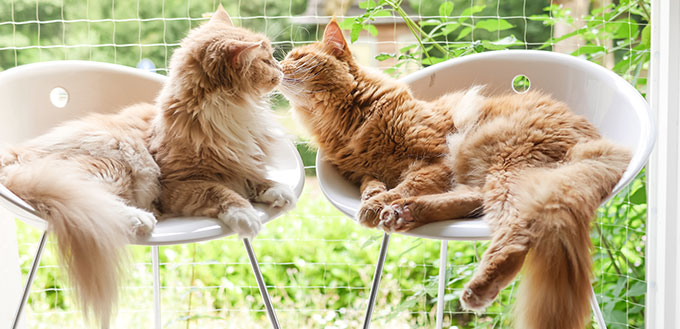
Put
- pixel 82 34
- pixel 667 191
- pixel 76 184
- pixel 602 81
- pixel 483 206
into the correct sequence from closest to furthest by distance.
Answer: pixel 76 184 → pixel 483 206 → pixel 602 81 → pixel 667 191 → pixel 82 34

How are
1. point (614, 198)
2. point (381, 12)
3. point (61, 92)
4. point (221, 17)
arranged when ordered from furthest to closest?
1. point (614, 198)
2. point (381, 12)
3. point (61, 92)
4. point (221, 17)

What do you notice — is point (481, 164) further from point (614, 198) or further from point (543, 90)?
point (614, 198)

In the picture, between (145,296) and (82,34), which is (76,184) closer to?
(145,296)

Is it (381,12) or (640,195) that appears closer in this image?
(381,12)

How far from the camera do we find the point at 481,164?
146 centimetres

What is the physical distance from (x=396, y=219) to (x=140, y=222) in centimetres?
52

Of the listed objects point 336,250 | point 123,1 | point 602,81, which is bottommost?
point 336,250

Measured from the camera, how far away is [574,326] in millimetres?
1151

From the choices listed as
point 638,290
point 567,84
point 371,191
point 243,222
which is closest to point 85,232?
point 243,222

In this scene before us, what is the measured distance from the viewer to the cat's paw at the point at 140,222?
125cm

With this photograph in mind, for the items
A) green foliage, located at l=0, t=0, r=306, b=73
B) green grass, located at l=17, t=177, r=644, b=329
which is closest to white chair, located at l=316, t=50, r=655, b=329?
green grass, located at l=17, t=177, r=644, b=329

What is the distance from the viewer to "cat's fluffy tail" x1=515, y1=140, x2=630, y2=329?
3.78 ft

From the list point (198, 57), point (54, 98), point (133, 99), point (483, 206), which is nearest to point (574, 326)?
point (483, 206)

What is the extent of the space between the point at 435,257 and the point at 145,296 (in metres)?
1.18
